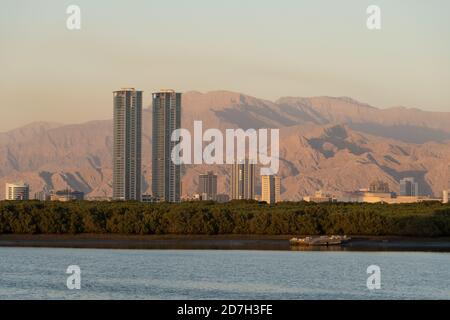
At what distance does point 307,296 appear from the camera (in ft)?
214

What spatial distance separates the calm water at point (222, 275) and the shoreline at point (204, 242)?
8.78m

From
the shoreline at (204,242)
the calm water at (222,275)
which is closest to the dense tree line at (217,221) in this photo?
the shoreline at (204,242)

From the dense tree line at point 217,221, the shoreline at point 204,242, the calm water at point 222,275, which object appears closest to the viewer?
the calm water at point 222,275

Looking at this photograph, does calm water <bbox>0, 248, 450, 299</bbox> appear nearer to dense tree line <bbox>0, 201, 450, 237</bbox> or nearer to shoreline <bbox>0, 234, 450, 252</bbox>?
shoreline <bbox>0, 234, 450, 252</bbox>

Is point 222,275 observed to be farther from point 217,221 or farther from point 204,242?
point 217,221

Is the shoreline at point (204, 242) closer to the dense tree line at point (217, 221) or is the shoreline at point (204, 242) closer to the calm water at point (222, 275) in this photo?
the dense tree line at point (217, 221)

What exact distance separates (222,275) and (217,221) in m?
52.1

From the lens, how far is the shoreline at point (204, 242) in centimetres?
11550

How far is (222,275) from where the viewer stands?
78.6m
